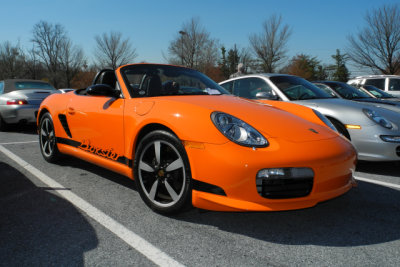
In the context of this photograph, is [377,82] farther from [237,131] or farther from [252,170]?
[252,170]

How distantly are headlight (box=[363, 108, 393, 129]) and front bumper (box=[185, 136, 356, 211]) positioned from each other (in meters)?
2.01

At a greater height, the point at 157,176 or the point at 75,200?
the point at 157,176

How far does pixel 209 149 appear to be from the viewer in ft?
7.24

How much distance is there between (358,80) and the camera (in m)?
12.3

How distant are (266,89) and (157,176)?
2.92 meters

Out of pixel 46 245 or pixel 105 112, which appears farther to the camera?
pixel 105 112

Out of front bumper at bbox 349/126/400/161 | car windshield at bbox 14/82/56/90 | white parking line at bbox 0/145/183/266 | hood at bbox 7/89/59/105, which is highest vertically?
car windshield at bbox 14/82/56/90

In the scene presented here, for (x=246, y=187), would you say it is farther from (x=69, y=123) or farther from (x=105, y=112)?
(x=69, y=123)

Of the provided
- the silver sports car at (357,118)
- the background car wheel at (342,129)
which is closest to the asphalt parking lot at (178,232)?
the silver sports car at (357,118)

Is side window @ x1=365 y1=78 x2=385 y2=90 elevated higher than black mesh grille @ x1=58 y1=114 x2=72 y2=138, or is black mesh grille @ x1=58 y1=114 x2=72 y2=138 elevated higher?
side window @ x1=365 y1=78 x2=385 y2=90

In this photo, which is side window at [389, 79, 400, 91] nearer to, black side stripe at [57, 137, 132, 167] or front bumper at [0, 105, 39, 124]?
front bumper at [0, 105, 39, 124]

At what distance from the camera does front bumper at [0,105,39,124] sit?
7328 millimetres

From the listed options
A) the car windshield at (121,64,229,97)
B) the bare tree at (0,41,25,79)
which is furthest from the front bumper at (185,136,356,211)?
the bare tree at (0,41,25,79)

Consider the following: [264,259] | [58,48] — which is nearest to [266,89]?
[264,259]
